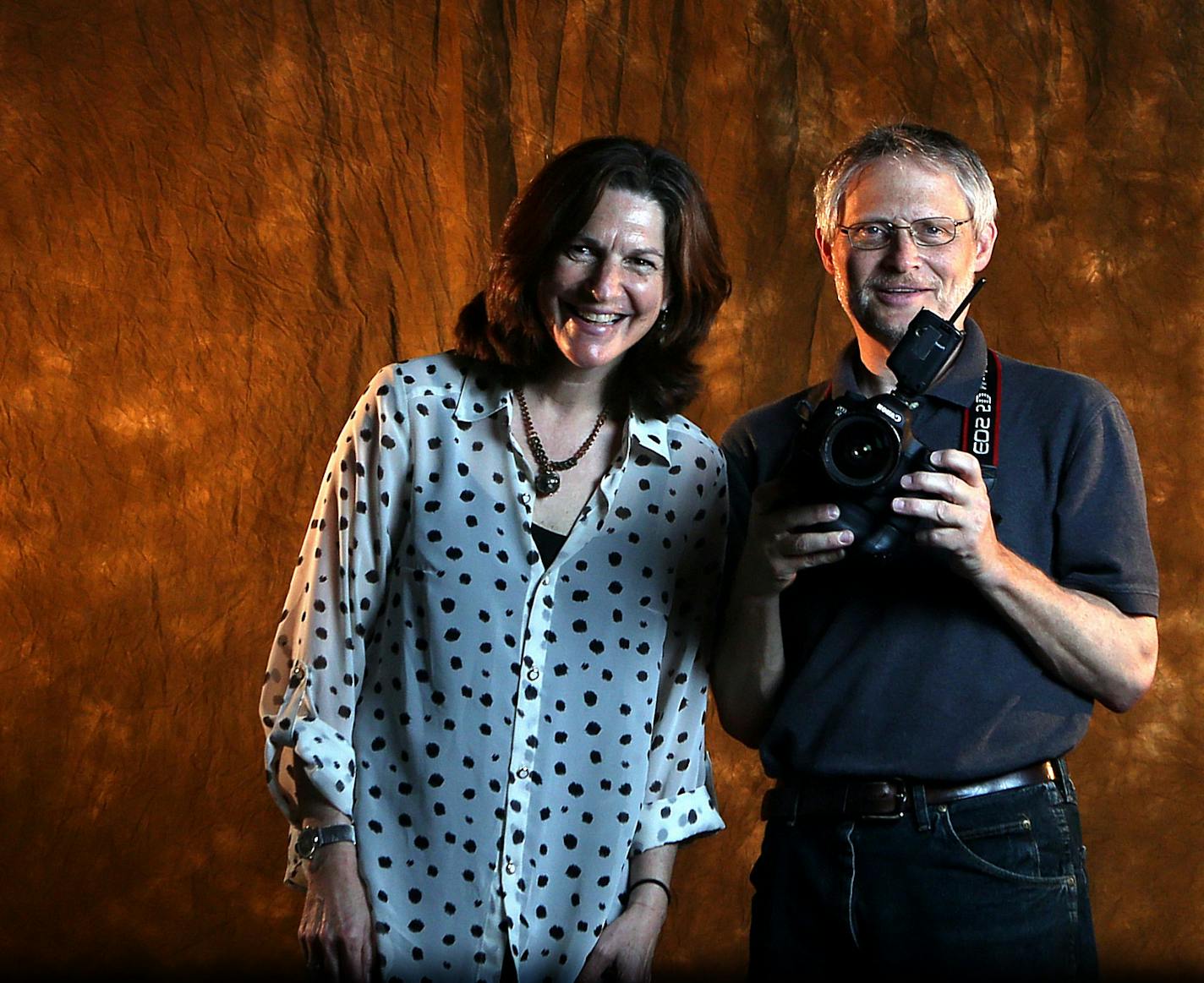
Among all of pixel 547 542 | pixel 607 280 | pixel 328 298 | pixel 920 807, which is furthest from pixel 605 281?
pixel 328 298

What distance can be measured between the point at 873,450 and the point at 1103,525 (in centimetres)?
27

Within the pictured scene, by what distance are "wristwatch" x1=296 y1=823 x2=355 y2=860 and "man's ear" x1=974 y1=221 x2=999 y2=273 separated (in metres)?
0.93

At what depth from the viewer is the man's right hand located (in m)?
1.32

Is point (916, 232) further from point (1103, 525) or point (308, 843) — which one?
point (308, 843)

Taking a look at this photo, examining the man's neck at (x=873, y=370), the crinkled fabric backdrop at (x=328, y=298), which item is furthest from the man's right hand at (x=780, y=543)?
the crinkled fabric backdrop at (x=328, y=298)

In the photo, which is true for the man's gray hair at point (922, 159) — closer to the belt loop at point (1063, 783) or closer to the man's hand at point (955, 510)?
the man's hand at point (955, 510)

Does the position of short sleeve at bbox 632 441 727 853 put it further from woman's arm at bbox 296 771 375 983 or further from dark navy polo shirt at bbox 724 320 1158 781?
woman's arm at bbox 296 771 375 983

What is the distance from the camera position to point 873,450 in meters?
1.29

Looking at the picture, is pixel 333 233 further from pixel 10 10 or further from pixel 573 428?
pixel 573 428

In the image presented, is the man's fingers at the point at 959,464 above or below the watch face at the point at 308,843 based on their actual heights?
above

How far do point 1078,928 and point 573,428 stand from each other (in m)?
0.73

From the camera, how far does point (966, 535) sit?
1273 mm

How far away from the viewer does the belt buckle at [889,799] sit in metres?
1.32

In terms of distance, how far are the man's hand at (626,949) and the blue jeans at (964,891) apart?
184 millimetres
